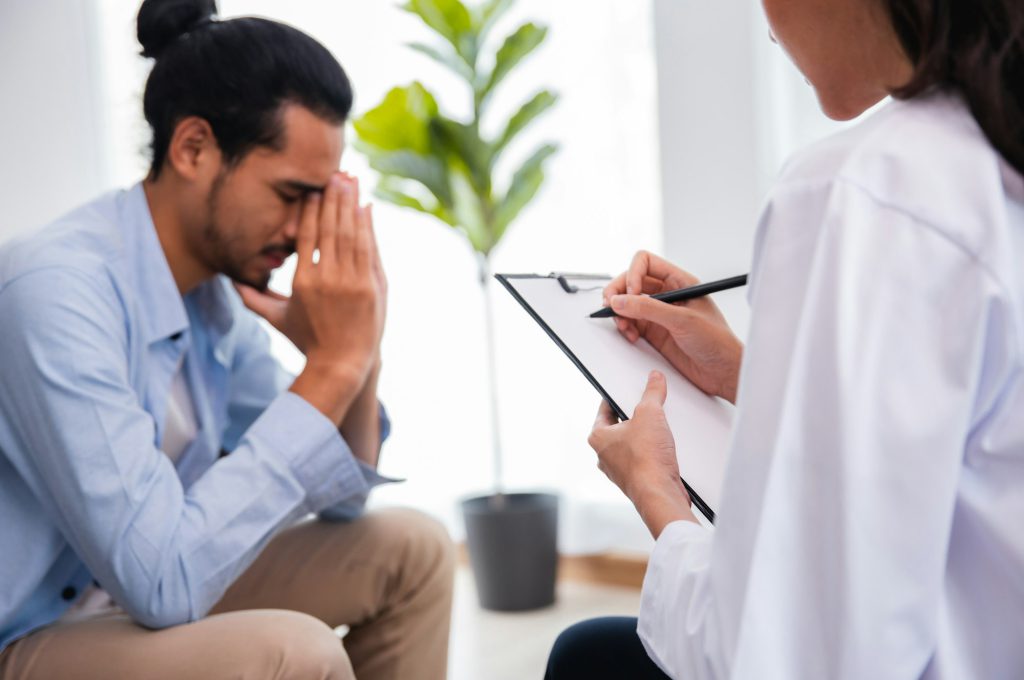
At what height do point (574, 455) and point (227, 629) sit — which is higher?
point (227, 629)

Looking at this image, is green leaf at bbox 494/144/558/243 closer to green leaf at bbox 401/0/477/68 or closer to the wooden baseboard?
green leaf at bbox 401/0/477/68

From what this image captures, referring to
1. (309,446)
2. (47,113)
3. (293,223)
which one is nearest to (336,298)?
(293,223)

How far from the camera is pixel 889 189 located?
0.47 m

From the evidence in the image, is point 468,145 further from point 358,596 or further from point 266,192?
point 358,596

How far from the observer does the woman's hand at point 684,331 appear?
926mm

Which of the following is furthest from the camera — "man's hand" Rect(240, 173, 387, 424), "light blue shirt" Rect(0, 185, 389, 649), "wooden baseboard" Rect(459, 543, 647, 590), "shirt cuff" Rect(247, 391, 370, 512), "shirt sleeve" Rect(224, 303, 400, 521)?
"wooden baseboard" Rect(459, 543, 647, 590)

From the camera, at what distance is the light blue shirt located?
1022mm

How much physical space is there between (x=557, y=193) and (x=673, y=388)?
158cm

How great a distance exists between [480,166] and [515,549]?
91 centimetres

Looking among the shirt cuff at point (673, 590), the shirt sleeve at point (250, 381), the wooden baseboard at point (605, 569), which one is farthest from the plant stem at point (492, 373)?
the shirt cuff at point (673, 590)

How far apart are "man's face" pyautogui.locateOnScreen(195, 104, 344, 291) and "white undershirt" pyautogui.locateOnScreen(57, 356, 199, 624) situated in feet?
0.57

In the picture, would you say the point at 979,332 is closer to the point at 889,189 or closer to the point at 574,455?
the point at 889,189

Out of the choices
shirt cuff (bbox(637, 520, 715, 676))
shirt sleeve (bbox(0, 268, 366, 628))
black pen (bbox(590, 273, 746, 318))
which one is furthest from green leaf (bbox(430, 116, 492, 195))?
shirt cuff (bbox(637, 520, 715, 676))

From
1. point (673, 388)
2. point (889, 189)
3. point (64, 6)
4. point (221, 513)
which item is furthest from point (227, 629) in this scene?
point (64, 6)
